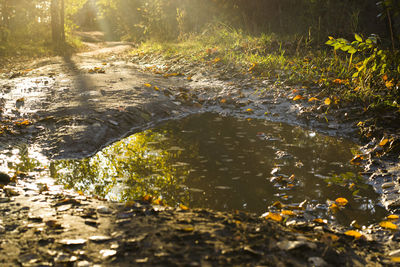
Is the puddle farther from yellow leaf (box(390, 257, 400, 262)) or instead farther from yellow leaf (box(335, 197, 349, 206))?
yellow leaf (box(390, 257, 400, 262))

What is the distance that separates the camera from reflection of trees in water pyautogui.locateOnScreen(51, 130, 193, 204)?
2916 mm

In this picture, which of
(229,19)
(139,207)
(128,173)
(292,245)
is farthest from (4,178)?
(229,19)

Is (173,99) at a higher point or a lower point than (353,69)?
lower

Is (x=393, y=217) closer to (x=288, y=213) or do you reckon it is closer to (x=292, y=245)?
(x=288, y=213)

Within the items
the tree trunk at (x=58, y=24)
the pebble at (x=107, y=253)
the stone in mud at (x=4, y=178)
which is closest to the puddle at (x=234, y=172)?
the stone in mud at (x=4, y=178)

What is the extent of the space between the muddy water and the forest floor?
0.21 meters

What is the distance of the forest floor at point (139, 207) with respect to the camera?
5.79 feet

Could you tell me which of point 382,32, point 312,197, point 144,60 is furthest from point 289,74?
point 144,60

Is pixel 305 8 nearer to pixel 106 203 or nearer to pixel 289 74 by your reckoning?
pixel 289 74

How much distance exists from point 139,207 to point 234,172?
1.18m

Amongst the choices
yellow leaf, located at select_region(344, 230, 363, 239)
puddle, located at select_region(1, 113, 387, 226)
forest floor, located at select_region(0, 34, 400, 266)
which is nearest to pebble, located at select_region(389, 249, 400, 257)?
forest floor, located at select_region(0, 34, 400, 266)

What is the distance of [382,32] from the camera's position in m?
7.41

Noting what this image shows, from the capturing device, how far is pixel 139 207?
7.73ft

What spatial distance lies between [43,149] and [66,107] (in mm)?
1141
